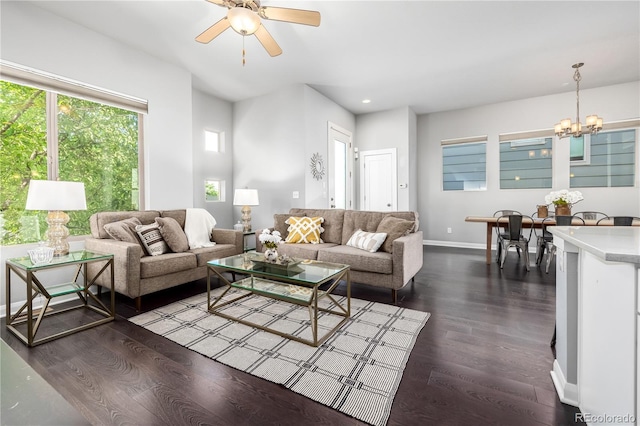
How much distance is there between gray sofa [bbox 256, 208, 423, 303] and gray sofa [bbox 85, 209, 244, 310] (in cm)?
73

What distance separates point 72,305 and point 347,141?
500 centimetres

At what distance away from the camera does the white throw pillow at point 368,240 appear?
3.17 metres

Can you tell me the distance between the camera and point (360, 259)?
3.02 metres

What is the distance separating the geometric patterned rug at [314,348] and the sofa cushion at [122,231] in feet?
2.59

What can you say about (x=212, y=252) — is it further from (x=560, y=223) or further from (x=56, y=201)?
(x=560, y=223)

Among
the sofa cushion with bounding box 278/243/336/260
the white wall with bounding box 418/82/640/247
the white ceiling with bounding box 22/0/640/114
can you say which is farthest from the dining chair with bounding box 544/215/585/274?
the sofa cushion with bounding box 278/243/336/260

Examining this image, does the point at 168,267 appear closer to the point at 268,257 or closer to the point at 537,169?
the point at 268,257

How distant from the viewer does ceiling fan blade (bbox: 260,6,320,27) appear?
226cm

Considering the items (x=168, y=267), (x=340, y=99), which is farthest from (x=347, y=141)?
(x=168, y=267)

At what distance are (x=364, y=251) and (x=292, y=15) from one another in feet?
7.49

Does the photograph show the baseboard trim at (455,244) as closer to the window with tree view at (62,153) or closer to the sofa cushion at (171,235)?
the sofa cushion at (171,235)

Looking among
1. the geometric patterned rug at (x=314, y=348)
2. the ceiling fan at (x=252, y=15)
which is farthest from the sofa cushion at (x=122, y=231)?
the ceiling fan at (x=252, y=15)

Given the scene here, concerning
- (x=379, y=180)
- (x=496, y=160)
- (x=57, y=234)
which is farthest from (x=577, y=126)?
(x=57, y=234)

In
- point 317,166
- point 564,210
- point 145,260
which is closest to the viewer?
point 145,260
